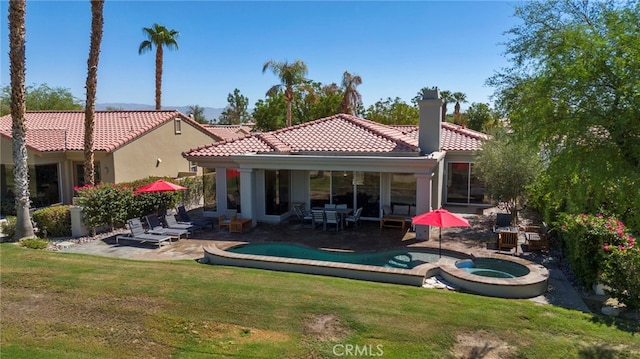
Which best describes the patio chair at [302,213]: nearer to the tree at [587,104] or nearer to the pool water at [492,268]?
the pool water at [492,268]

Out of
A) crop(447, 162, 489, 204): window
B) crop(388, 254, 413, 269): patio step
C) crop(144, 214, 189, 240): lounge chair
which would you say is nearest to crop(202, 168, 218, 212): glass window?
crop(144, 214, 189, 240): lounge chair

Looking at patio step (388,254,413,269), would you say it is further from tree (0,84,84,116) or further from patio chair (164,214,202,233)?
tree (0,84,84,116)

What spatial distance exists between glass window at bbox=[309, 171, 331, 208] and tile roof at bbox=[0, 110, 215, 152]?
12.2 meters

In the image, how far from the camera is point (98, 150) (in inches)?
969

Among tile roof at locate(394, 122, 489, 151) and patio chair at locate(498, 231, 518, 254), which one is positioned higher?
tile roof at locate(394, 122, 489, 151)

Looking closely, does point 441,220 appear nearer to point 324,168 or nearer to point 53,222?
point 324,168

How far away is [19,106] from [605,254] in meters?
21.6

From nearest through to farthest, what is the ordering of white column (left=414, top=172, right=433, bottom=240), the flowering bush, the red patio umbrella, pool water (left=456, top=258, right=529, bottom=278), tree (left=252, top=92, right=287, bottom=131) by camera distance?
1. the flowering bush
2. pool water (left=456, top=258, right=529, bottom=278)
3. the red patio umbrella
4. white column (left=414, top=172, right=433, bottom=240)
5. tree (left=252, top=92, right=287, bottom=131)

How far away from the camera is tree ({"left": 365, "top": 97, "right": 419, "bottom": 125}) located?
168 feet

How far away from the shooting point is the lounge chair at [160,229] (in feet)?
59.6

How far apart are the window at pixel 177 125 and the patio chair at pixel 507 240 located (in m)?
23.9

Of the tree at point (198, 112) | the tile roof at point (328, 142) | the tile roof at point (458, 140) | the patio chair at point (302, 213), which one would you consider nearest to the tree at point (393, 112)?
the tile roof at point (458, 140)

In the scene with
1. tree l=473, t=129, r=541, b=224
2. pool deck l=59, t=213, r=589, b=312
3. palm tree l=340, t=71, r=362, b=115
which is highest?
palm tree l=340, t=71, r=362, b=115

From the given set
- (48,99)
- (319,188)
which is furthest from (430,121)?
(48,99)
